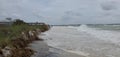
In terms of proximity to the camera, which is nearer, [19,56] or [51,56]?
[19,56]

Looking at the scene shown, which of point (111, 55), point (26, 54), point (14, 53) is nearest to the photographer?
point (14, 53)

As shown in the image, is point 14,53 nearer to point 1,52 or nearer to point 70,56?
point 1,52

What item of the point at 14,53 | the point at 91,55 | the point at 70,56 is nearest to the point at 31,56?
the point at 14,53

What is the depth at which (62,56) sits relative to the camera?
53.3 ft

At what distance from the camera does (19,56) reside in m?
14.6

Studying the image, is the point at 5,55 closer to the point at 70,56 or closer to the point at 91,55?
the point at 70,56

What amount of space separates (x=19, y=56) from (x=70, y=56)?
3394 mm

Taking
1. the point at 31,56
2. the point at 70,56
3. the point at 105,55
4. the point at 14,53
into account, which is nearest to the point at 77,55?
the point at 70,56

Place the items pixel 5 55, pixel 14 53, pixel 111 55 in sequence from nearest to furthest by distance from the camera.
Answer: pixel 5 55 → pixel 14 53 → pixel 111 55

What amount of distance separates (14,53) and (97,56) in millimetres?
5009

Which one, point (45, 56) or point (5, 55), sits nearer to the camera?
point (5, 55)

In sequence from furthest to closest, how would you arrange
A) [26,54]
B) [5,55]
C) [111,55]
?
[111,55], [26,54], [5,55]

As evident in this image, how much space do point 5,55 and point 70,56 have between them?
4.55 meters

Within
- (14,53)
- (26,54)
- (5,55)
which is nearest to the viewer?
(5,55)
